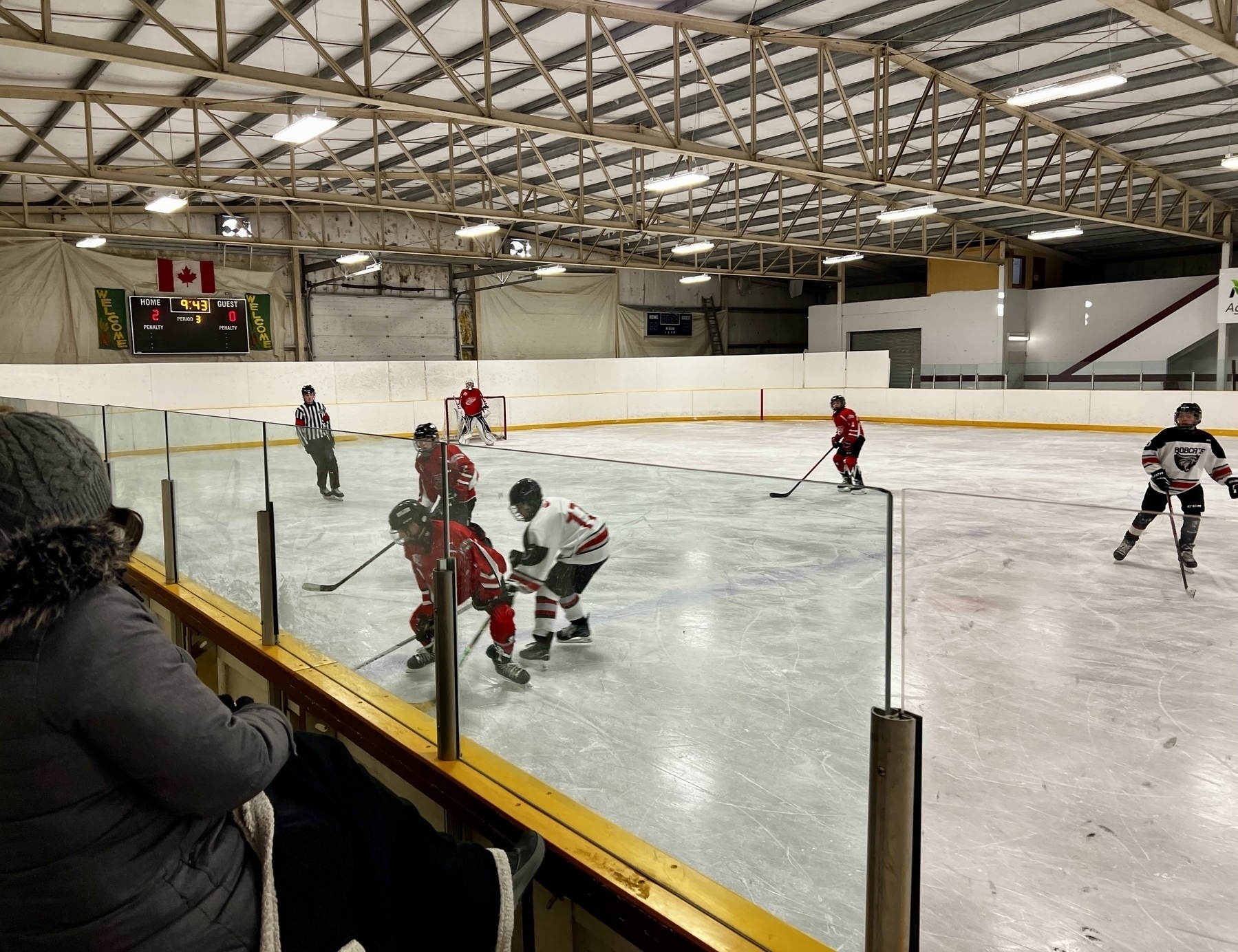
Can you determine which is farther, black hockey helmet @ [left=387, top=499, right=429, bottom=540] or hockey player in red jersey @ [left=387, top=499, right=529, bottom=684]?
black hockey helmet @ [left=387, top=499, right=429, bottom=540]

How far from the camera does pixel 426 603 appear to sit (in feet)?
8.86

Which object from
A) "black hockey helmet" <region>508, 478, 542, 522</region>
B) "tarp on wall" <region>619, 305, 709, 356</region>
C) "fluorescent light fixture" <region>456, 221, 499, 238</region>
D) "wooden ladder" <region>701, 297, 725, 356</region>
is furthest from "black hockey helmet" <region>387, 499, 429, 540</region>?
"wooden ladder" <region>701, 297, 725, 356</region>

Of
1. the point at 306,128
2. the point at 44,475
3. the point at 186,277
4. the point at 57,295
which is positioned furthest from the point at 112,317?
the point at 44,475

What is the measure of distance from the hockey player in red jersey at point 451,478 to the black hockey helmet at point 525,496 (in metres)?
0.13

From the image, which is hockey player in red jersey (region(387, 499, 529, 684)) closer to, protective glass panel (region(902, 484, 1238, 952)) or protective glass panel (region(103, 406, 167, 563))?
protective glass panel (region(902, 484, 1238, 952))

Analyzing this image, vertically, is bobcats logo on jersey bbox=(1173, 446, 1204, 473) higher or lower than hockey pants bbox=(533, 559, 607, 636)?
higher

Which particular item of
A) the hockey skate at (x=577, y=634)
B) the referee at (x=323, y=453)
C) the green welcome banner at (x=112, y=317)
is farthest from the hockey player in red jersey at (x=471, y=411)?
the hockey skate at (x=577, y=634)

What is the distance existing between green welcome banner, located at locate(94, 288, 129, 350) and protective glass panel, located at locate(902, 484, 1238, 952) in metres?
18.7

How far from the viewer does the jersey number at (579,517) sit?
2.68 meters

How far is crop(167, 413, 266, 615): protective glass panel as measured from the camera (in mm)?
3834

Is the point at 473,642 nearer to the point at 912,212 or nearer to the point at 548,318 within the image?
the point at 912,212

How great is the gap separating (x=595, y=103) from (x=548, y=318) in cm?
1207

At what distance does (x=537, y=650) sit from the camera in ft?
9.91

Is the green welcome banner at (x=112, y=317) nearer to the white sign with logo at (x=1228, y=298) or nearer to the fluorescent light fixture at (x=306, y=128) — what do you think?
the fluorescent light fixture at (x=306, y=128)
